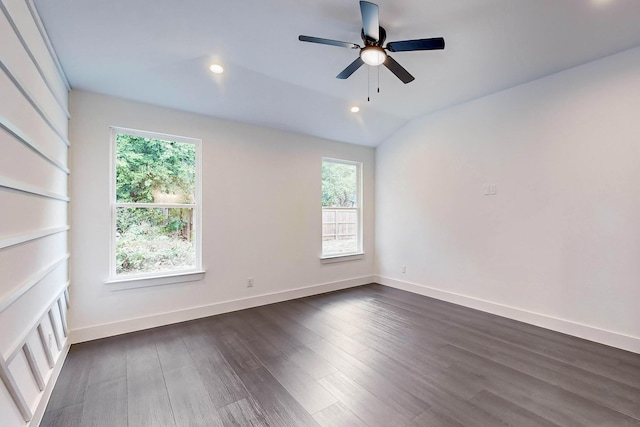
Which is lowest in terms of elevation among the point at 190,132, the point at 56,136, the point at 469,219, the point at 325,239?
the point at 325,239

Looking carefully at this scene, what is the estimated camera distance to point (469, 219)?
3879 millimetres

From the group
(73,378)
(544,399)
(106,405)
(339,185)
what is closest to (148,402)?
(106,405)

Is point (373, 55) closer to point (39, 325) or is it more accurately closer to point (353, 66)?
point (353, 66)

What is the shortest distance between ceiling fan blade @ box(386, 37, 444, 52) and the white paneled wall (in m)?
2.32

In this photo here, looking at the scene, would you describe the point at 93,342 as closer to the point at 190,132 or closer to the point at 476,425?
the point at 190,132

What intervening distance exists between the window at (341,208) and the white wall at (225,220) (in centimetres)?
17

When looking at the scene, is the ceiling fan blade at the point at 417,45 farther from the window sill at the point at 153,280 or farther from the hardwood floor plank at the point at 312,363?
the window sill at the point at 153,280

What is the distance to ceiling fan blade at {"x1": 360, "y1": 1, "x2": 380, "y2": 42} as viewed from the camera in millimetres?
1789

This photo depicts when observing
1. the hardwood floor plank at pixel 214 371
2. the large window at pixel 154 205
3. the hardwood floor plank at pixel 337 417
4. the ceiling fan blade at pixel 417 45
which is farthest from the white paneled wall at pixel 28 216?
the ceiling fan blade at pixel 417 45

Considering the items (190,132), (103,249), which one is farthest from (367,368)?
(190,132)

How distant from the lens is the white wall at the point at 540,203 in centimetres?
270

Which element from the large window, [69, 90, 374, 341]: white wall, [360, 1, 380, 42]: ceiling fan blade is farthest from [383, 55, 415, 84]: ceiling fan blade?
the large window

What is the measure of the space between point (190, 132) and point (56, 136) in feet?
4.32

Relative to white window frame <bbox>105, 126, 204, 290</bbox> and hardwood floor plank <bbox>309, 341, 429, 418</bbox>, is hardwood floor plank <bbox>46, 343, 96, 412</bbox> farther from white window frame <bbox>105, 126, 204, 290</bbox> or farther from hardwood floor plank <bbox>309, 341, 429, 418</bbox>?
hardwood floor plank <bbox>309, 341, 429, 418</bbox>
